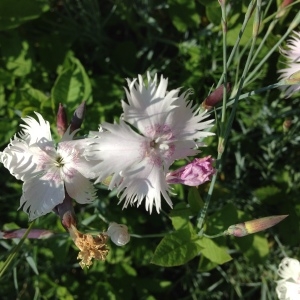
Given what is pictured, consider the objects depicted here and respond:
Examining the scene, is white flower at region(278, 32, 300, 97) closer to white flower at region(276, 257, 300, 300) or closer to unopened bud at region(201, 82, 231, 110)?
unopened bud at region(201, 82, 231, 110)

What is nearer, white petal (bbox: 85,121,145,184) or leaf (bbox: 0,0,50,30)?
white petal (bbox: 85,121,145,184)

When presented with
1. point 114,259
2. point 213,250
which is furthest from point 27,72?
point 213,250

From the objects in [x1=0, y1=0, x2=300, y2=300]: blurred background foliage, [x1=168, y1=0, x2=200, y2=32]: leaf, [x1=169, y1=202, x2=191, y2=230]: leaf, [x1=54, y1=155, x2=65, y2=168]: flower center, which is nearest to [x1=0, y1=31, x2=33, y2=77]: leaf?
[x1=0, y1=0, x2=300, y2=300]: blurred background foliage

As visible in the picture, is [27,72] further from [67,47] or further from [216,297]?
[216,297]

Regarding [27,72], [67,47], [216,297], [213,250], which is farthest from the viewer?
[216,297]

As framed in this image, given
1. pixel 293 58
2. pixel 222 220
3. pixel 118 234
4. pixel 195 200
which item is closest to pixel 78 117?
pixel 118 234
